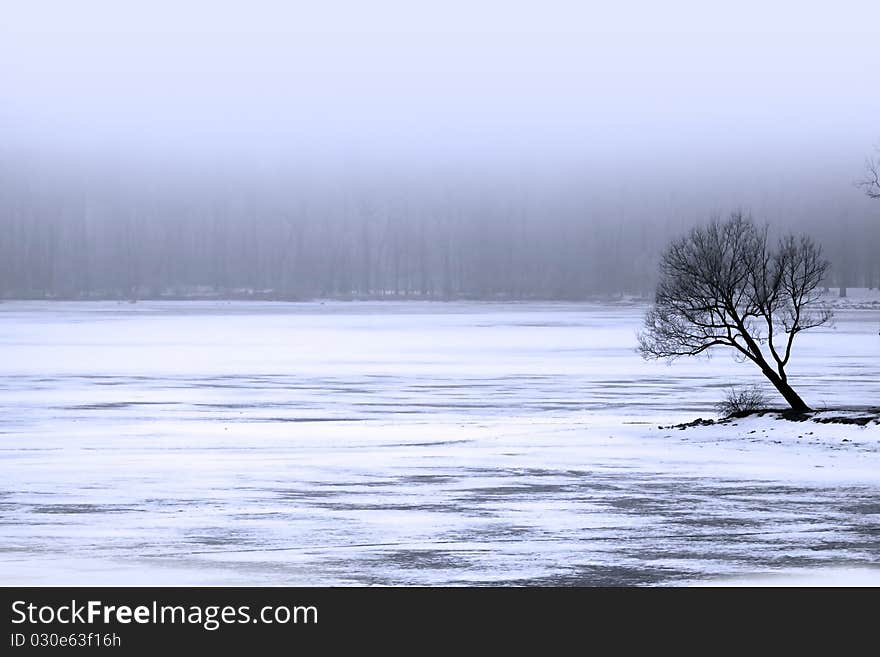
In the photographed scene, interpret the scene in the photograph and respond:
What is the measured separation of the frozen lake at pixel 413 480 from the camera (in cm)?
1658

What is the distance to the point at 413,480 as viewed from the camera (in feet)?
81.3

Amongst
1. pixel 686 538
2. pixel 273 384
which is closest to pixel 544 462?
pixel 686 538

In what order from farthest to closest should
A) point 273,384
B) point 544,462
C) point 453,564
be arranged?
point 273,384, point 544,462, point 453,564

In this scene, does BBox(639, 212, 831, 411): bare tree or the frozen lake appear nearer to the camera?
the frozen lake

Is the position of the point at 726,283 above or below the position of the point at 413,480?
above

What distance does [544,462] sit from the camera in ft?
91.1

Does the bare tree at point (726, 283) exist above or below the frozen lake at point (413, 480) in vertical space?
above

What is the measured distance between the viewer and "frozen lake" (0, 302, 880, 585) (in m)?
16.6

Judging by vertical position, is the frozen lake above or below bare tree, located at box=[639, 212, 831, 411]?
below

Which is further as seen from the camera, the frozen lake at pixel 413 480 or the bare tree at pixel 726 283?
the bare tree at pixel 726 283
